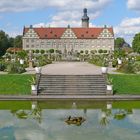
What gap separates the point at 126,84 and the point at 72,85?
3459 millimetres

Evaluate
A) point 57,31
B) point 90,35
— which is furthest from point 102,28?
point 57,31

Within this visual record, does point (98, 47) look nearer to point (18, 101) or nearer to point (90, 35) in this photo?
point (90, 35)

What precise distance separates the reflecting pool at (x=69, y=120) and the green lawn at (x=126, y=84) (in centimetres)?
249

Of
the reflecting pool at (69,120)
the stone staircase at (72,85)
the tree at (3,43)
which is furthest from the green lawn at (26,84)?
the tree at (3,43)

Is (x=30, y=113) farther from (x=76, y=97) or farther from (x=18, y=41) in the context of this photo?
(x=18, y=41)

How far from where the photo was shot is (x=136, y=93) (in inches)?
872

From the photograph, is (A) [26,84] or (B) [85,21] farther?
(B) [85,21]

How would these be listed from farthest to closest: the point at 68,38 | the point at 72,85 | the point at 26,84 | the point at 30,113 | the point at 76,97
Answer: the point at 68,38
the point at 26,84
the point at 72,85
the point at 76,97
the point at 30,113

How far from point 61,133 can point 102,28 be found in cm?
10841

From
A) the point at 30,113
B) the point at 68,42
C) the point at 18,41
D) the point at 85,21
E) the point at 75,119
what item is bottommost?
the point at 30,113

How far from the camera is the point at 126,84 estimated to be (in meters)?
23.9

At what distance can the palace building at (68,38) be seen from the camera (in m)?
118

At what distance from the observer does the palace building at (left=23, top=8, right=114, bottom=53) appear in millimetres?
118188

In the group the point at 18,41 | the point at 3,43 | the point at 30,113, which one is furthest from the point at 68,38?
the point at 30,113
